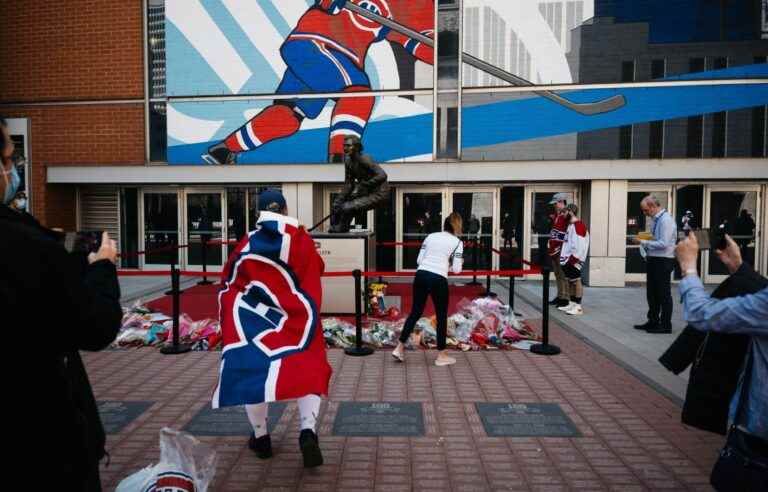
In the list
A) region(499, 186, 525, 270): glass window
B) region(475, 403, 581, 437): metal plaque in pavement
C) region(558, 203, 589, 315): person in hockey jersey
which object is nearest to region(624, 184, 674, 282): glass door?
region(499, 186, 525, 270): glass window

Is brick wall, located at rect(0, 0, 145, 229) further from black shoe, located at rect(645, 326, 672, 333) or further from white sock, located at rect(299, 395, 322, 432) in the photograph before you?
black shoe, located at rect(645, 326, 672, 333)

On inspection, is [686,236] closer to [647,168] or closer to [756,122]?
[647,168]

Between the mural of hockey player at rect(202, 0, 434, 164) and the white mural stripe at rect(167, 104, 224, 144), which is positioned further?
the white mural stripe at rect(167, 104, 224, 144)

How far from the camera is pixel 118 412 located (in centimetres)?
483

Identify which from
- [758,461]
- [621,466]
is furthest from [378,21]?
[758,461]


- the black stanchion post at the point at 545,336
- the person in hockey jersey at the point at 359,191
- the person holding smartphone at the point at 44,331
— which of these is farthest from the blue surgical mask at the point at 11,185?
the person in hockey jersey at the point at 359,191

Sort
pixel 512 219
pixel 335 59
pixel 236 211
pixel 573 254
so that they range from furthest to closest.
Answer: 1. pixel 236 211
2. pixel 512 219
3. pixel 335 59
4. pixel 573 254

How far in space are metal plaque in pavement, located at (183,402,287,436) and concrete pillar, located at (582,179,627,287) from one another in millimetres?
9583

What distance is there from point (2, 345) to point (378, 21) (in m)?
12.9

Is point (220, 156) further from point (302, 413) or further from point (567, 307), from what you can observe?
point (302, 413)

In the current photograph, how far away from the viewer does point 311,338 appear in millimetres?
3848

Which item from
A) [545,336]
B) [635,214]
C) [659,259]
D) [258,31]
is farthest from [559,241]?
[258,31]

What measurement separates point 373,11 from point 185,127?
17.9 ft

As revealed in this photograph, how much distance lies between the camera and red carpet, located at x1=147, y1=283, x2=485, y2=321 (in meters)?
9.32
